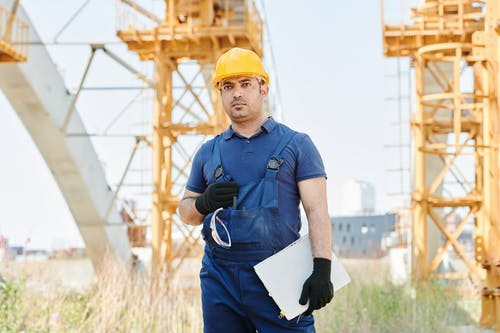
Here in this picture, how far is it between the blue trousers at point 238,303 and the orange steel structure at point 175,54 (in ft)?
52.2

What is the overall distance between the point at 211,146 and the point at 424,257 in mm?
16023

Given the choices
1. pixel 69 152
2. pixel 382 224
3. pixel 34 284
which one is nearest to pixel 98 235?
pixel 69 152

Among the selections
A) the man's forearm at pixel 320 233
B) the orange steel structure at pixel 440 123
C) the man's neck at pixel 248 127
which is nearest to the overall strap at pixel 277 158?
the man's neck at pixel 248 127

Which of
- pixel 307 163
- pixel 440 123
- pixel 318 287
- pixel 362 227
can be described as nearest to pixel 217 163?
pixel 307 163

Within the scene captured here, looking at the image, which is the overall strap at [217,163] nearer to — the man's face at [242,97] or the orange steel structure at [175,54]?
the man's face at [242,97]

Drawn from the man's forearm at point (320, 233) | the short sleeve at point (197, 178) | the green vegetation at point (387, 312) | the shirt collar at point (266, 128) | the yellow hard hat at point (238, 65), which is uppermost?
the yellow hard hat at point (238, 65)

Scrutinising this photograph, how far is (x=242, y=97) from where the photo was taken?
4.05 m

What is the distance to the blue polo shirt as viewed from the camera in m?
3.97

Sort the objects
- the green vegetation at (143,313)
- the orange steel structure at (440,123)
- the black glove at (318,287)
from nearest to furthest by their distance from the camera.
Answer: the black glove at (318,287) → the green vegetation at (143,313) → the orange steel structure at (440,123)

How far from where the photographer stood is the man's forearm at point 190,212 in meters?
4.22

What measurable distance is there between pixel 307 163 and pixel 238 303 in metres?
0.71

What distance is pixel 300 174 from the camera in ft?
13.1

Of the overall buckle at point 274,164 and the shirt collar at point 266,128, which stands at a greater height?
the shirt collar at point 266,128

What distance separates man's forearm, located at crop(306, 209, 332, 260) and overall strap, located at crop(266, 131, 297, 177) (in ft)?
0.84
